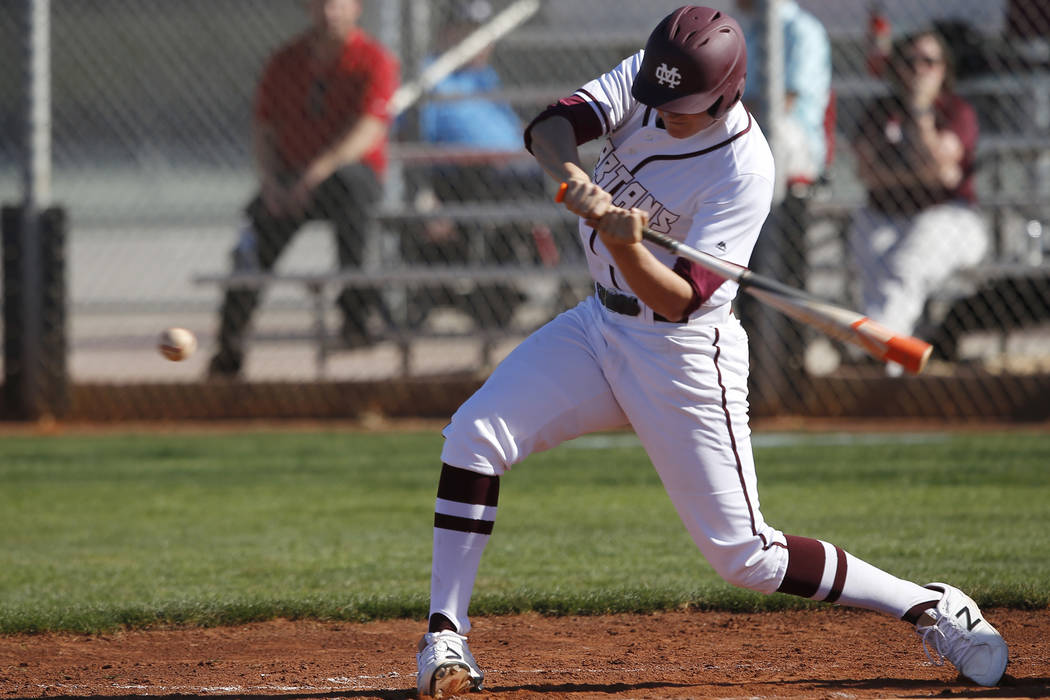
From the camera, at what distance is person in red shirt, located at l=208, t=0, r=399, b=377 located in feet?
27.5

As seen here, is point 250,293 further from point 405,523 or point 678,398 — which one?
point 678,398

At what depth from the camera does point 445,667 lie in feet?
10.8

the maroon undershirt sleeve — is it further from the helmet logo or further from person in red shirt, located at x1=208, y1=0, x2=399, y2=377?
person in red shirt, located at x1=208, y1=0, x2=399, y2=377

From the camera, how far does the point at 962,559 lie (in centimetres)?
483

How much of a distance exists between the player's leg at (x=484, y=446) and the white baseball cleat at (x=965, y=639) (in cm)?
100

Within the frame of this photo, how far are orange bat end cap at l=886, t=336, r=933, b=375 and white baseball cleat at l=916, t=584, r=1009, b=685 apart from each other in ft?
2.47

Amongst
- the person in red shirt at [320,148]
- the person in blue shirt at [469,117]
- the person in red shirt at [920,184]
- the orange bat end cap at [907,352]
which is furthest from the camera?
the person in blue shirt at [469,117]

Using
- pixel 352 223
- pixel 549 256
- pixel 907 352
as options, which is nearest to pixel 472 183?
pixel 352 223

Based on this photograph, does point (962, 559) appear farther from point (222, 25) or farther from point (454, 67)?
point (222, 25)

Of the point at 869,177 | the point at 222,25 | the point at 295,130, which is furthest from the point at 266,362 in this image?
the point at 222,25

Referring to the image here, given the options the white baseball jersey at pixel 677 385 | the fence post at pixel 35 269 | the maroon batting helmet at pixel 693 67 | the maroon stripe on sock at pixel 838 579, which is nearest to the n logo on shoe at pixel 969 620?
the maroon stripe on sock at pixel 838 579

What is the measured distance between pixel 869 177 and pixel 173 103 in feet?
52.7

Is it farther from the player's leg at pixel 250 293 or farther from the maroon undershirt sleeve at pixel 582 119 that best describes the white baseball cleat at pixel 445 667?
the player's leg at pixel 250 293

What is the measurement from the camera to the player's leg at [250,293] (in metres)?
8.50
